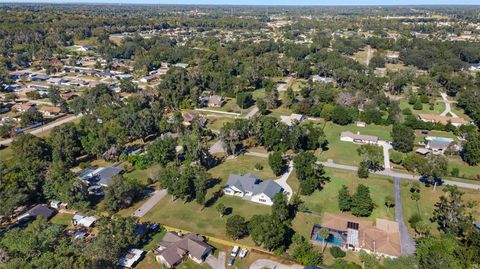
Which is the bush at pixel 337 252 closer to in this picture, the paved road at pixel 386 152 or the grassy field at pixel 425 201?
the grassy field at pixel 425 201

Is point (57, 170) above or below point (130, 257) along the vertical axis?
above

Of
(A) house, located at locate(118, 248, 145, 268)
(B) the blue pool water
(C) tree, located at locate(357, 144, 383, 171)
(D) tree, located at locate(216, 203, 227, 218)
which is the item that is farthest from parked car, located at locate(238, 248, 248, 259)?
(C) tree, located at locate(357, 144, 383, 171)

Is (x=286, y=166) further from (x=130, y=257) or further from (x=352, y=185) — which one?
(x=130, y=257)

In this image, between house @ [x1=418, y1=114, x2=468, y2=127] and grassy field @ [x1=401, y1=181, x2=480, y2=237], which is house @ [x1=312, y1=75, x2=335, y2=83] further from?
grassy field @ [x1=401, y1=181, x2=480, y2=237]

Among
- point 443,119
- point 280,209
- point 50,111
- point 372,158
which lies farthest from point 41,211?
point 443,119

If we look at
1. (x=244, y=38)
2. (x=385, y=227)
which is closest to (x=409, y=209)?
(x=385, y=227)

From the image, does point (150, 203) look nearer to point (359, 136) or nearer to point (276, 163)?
point (276, 163)

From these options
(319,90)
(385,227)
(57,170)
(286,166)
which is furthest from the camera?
(319,90)
